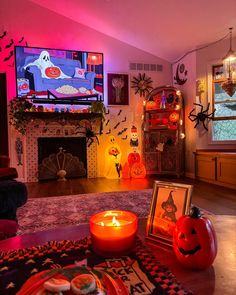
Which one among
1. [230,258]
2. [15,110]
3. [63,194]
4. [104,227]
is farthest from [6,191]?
[15,110]

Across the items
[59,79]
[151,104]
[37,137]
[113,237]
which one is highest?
[59,79]

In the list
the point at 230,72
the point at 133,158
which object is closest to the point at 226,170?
the point at 230,72

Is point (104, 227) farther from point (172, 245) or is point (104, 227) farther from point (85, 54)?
point (85, 54)

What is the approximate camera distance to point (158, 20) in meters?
3.98

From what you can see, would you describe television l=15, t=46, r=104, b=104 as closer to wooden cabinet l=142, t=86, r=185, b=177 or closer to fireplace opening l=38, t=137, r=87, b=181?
fireplace opening l=38, t=137, r=87, b=181

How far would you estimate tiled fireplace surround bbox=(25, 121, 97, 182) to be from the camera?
4.57m

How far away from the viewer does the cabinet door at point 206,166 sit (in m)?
4.11

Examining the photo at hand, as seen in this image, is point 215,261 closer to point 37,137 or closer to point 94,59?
point 37,137

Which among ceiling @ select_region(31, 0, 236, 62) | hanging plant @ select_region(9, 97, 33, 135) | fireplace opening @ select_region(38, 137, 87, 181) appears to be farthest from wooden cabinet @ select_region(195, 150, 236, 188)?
hanging plant @ select_region(9, 97, 33, 135)

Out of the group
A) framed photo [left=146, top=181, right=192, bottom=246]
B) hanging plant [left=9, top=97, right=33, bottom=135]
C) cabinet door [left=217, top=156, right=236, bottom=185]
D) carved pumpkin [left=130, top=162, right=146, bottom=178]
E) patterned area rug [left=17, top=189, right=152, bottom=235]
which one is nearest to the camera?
framed photo [left=146, top=181, right=192, bottom=246]

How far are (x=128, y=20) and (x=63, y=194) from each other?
10.6 feet

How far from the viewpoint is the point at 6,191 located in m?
1.44

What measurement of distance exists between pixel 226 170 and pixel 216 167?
0.74ft

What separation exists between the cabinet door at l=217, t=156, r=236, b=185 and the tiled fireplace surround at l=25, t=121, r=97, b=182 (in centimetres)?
243
